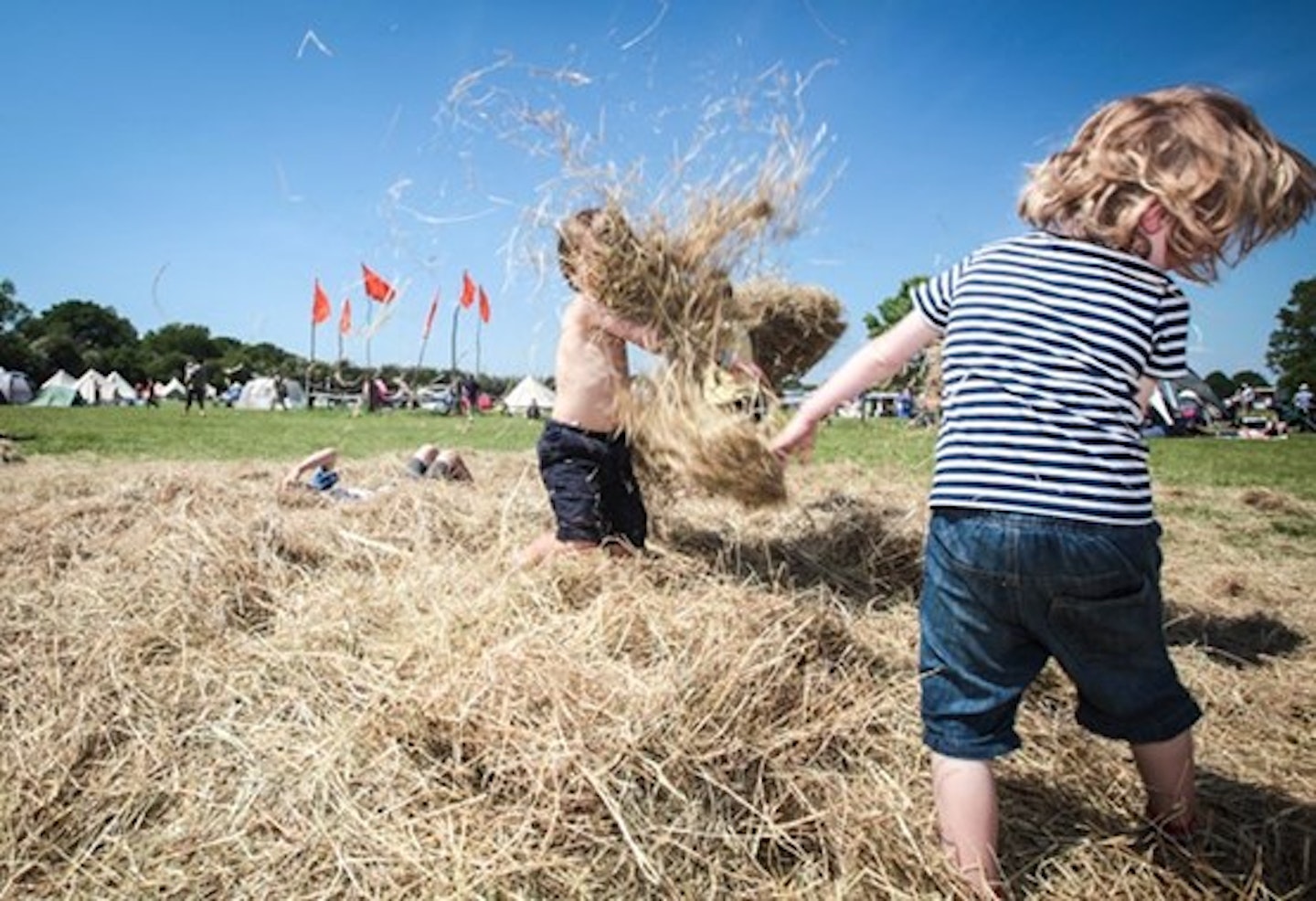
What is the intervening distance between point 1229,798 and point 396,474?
7254 millimetres

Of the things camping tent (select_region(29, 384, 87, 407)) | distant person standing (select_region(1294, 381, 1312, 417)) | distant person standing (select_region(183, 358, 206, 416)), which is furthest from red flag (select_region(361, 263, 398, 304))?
camping tent (select_region(29, 384, 87, 407))

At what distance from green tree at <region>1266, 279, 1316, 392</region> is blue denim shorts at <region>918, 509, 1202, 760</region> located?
8421cm

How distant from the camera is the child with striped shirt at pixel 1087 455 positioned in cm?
Answer: 184

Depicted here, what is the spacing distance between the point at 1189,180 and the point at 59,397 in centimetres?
5935

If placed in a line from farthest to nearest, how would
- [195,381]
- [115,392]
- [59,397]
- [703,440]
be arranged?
[115,392]
[59,397]
[195,381]
[703,440]

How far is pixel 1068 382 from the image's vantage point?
188 cm

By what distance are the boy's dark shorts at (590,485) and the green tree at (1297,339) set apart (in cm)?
8340

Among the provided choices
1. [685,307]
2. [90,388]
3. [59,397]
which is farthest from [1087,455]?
[90,388]

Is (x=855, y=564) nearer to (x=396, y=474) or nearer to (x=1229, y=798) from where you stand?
(x=1229, y=798)

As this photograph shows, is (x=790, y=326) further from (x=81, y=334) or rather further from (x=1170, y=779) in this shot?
(x=81, y=334)

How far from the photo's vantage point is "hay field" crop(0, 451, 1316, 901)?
1.90 metres

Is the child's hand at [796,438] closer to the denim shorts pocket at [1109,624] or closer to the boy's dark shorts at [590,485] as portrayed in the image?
the denim shorts pocket at [1109,624]

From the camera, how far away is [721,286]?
11.2ft

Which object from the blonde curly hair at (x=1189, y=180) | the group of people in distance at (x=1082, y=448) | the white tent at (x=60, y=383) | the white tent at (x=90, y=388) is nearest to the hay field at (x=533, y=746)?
the group of people in distance at (x=1082, y=448)
